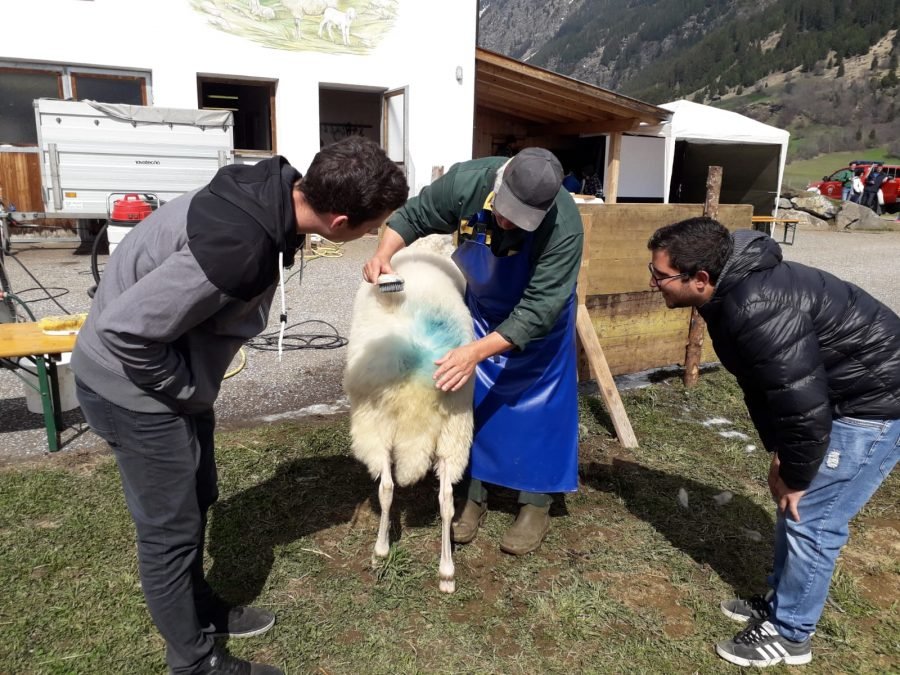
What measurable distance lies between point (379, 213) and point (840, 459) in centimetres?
187

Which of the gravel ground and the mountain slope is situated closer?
the gravel ground

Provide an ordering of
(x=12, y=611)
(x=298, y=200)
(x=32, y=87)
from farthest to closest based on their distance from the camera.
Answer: (x=32, y=87)
(x=12, y=611)
(x=298, y=200)

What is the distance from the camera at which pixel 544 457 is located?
3365 millimetres

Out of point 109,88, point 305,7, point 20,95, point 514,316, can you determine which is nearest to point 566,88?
point 305,7

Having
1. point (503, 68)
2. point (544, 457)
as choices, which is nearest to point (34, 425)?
point (544, 457)

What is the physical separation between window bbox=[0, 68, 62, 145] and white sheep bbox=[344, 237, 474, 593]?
11758 millimetres

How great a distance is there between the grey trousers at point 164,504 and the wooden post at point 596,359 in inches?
123

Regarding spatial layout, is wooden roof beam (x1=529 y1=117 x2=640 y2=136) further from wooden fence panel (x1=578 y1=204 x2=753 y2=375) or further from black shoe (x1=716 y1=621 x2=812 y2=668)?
black shoe (x1=716 y1=621 x2=812 y2=668)

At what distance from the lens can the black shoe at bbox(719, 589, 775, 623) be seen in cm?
274

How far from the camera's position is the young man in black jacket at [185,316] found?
1.74 m

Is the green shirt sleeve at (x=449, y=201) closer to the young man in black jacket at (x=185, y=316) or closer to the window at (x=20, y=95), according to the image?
the young man in black jacket at (x=185, y=316)

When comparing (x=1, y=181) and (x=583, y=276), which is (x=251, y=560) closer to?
(x=583, y=276)

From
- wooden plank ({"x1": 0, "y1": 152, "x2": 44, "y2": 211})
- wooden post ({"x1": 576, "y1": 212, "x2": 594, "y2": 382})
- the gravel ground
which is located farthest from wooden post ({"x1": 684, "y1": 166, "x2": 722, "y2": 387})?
wooden plank ({"x1": 0, "y1": 152, "x2": 44, "y2": 211})

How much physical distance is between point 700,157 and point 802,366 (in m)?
18.5
